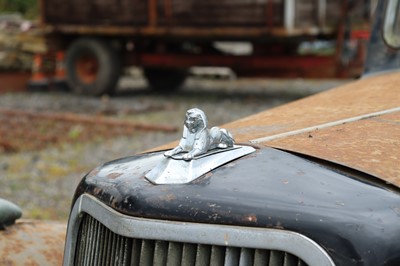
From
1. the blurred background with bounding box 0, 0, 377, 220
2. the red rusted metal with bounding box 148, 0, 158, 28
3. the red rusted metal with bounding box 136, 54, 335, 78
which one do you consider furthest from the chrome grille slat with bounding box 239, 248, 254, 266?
the red rusted metal with bounding box 148, 0, 158, 28

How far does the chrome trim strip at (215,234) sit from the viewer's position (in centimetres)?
157

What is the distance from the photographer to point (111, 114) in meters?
10.8

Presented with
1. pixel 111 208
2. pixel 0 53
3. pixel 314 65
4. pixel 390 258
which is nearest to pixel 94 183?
pixel 111 208

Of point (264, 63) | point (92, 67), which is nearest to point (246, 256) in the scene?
point (264, 63)

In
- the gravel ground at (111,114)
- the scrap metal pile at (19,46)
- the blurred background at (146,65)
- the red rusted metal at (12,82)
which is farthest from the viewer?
the scrap metal pile at (19,46)

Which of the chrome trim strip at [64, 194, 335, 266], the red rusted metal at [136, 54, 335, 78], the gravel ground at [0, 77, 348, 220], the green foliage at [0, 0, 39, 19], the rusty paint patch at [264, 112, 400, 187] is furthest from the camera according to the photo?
the green foliage at [0, 0, 39, 19]

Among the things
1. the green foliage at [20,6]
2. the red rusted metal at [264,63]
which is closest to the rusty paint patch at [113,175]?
the red rusted metal at [264,63]

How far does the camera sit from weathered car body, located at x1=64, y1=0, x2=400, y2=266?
5.19 ft

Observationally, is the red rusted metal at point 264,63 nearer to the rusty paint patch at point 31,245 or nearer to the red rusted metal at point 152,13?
the red rusted metal at point 152,13

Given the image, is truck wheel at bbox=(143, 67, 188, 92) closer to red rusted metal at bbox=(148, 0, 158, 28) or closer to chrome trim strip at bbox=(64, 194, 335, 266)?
red rusted metal at bbox=(148, 0, 158, 28)

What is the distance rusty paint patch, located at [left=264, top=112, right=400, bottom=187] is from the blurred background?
5.43m

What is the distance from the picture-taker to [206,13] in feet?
39.4

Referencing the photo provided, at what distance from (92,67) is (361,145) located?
1191 centimetres

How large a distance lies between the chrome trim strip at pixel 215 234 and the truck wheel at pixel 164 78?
1207 centimetres
